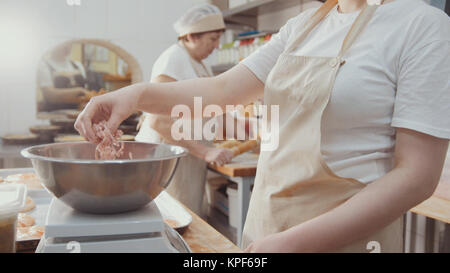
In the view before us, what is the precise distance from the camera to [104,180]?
730 mm

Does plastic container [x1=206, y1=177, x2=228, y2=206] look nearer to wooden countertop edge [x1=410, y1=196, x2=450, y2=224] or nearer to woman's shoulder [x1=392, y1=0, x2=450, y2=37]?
wooden countertop edge [x1=410, y1=196, x2=450, y2=224]

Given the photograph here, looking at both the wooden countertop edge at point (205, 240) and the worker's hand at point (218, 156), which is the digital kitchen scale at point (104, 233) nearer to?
the wooden countertop edge at point (205, 240)

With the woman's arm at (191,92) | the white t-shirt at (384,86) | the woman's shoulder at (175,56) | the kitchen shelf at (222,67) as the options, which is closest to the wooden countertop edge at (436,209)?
the white t-shirt at (384,86)

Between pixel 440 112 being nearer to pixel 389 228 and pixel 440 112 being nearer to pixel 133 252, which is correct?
pixel 389 228

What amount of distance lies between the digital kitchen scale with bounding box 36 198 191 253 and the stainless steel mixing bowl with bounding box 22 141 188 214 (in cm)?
3

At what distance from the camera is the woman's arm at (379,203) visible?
0.80 metres

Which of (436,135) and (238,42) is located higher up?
(238,42)

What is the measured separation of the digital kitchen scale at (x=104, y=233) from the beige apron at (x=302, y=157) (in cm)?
36

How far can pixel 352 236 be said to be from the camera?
83 cm

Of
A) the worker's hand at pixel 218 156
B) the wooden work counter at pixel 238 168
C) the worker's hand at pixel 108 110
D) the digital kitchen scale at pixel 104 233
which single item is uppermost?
the worker's hand at pixel 108 110

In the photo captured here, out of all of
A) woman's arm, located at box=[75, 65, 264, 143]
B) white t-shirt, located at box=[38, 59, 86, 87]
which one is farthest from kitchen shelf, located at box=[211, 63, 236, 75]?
woman's arm, located at box=[75, 65, 264, 143]

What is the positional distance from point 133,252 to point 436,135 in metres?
0.63

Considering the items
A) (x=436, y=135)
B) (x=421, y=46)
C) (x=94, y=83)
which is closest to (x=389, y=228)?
(x=436, y=135)
